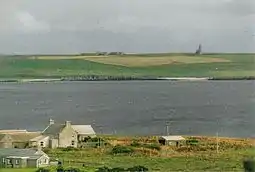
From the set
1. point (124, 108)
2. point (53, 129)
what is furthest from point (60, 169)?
point (124, 108)

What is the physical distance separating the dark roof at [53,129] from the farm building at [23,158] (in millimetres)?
751

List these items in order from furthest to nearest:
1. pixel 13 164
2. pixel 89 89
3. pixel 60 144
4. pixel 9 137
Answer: pixel 89 89
pixel 60 144
pixel 9 137
pixel 13 164

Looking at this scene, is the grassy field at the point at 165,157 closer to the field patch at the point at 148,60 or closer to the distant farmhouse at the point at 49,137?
the distant farmhouse at the point at 49,137

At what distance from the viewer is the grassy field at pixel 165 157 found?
3.22 m

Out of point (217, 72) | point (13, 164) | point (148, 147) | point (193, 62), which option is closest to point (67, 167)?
point (13, 164)

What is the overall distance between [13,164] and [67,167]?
54cm

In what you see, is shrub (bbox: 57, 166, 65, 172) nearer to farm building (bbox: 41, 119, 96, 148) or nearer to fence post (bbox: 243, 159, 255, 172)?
farm building (bbox: 41, 119, 96, 148)

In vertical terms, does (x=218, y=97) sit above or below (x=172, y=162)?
above

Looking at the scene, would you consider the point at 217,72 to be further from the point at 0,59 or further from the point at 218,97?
the point at 218,97

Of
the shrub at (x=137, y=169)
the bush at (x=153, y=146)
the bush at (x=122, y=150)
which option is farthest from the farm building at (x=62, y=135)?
the shrub at (x=137, y=169)

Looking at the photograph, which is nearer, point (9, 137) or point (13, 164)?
point (13, 164)

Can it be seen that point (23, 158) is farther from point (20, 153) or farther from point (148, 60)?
point (148, 60)

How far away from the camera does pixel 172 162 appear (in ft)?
11.6

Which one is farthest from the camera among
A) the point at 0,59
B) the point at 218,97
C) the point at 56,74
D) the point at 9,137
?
the point at 218,97
